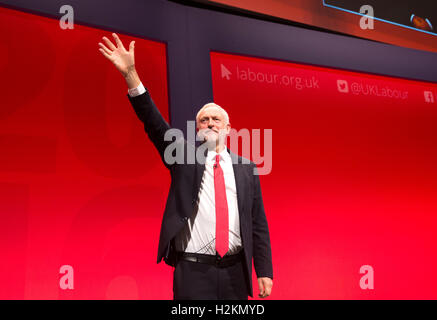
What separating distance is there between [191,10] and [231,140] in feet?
3.74

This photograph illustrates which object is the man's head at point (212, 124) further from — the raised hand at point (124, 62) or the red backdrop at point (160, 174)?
the red backdrop at point (160, 174)

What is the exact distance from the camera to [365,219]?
3777 mm

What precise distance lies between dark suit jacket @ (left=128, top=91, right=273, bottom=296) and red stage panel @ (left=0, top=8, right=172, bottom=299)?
109 centimetres

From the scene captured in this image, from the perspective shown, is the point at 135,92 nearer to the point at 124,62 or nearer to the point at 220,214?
the point at 124,62

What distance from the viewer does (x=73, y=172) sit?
2.76m

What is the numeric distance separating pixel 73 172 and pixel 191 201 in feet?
4.17

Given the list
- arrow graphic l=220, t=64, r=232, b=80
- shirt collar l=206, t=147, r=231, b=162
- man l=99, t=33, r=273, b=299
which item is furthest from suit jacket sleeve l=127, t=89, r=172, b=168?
arrow graphic l=220, t=64, r=232, b=80

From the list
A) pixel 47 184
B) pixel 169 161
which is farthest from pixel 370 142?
pixel 47 184

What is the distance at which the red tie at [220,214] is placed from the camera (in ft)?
5.87

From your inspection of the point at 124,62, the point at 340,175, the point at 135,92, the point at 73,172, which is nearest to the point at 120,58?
the point at 124,62

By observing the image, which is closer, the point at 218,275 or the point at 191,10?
the point at 218,275

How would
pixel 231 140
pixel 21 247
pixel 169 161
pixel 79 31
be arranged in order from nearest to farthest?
pixel 169 161 → pixel 21 247 → pixel 79 31 → pixel 231 140

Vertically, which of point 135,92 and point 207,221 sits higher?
point 135,92
